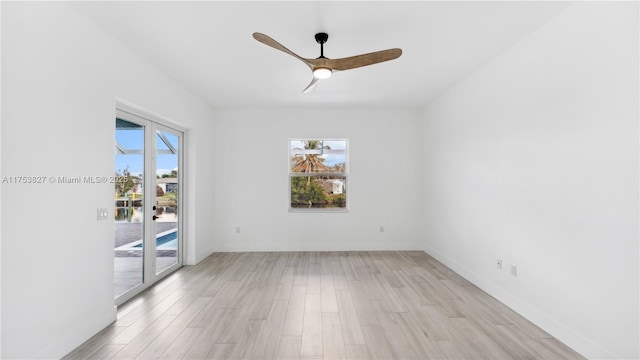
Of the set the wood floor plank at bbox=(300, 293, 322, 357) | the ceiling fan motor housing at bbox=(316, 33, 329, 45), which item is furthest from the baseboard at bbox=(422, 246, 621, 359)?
the ceiling fan motor housing at bbox=(316, 33, 329, 45)

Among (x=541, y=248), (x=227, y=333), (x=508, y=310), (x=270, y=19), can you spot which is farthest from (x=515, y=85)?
(x=227, y=333)

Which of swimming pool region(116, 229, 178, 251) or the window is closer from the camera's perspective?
swimming pool region(116, 229, 178, 251)

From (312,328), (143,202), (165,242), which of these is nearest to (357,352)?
(312,328)

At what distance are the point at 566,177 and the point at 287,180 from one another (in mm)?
3988

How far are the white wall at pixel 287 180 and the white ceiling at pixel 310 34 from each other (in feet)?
4.48

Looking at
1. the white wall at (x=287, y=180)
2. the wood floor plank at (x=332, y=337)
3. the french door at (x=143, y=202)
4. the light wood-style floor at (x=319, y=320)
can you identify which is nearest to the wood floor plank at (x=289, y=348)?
the light wood-style floor at (x=319, y=320)

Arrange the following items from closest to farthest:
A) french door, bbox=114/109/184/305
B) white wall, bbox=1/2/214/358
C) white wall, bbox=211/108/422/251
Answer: white wall, bbox=1/2/214/358
french door, bbox=114/109/184/305
white wall, bbox=211/108/422/251

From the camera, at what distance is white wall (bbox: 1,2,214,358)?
5.87ft

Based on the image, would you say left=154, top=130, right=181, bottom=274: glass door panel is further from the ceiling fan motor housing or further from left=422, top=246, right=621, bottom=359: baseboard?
left=422, top=246, right=621, bottom=359: baseboard

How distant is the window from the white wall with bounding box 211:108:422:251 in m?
0.18

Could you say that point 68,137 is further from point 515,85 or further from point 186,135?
point 515,85

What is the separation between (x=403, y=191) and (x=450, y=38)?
3.12 meters

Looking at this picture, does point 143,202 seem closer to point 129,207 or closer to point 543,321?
point 129,207

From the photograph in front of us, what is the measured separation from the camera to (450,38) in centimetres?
272
